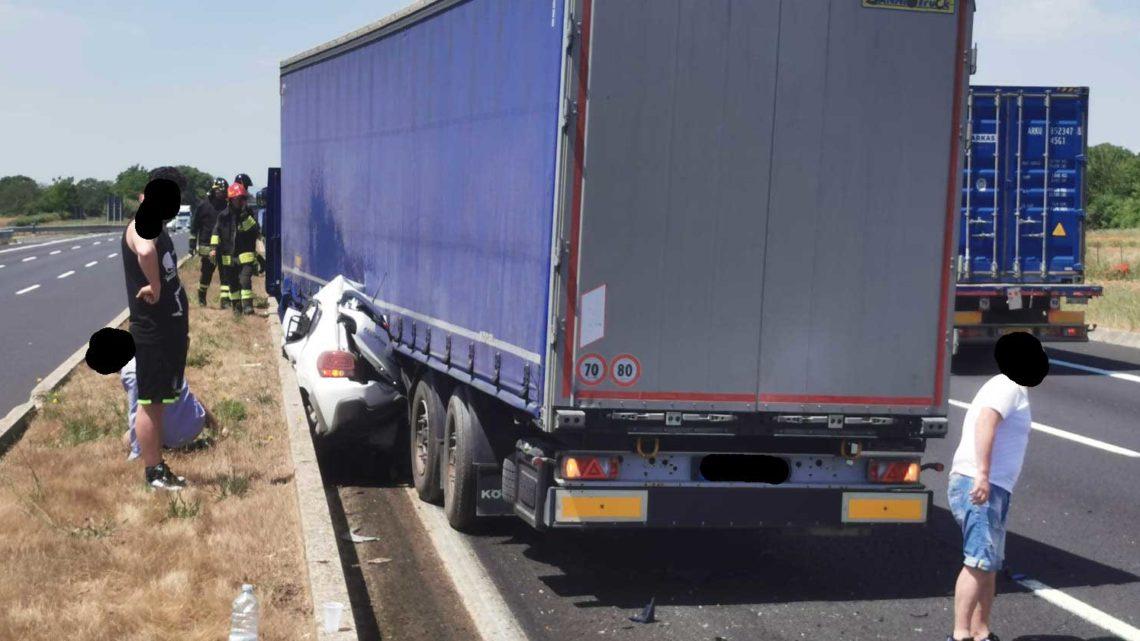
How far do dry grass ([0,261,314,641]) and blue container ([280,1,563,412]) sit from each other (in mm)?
1421

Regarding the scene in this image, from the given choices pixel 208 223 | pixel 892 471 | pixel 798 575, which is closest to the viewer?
pixel 892 471

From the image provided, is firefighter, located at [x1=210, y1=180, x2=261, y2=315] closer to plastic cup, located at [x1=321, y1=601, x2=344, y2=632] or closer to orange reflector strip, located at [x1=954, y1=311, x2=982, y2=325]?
orange reflector strip, located at [x1=954, y1=311, x2=982, y2=325]

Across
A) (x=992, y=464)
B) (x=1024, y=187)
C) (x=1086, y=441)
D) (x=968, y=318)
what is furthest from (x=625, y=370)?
(x=1024, y=187)

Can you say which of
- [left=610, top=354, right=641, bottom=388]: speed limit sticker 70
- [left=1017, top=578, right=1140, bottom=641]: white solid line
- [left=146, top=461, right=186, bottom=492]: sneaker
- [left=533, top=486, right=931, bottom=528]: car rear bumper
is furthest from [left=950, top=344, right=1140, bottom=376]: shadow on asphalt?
[left=610, top=354, right=641, bottom=388]: speed limit sticker 70

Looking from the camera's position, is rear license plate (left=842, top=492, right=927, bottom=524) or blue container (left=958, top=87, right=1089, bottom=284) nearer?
rear license plate (left=842, top=492, right=927, bottom=524)

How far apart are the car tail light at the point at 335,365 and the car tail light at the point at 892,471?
169 inches

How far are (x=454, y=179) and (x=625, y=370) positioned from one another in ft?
8.28

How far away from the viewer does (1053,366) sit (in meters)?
20.7

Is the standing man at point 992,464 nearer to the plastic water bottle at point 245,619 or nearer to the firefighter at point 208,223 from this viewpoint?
the plastic water bottle at point 245,619

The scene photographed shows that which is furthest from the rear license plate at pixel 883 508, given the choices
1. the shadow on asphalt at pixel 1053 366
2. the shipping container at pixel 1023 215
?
the shipping container at pixel 1023 215

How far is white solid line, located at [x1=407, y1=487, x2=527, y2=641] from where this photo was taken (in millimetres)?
7152

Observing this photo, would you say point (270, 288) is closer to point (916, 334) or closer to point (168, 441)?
point (168, 441)

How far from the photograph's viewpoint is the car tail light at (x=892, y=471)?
8.00m

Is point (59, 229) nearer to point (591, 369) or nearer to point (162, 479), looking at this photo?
point (162, 479)
